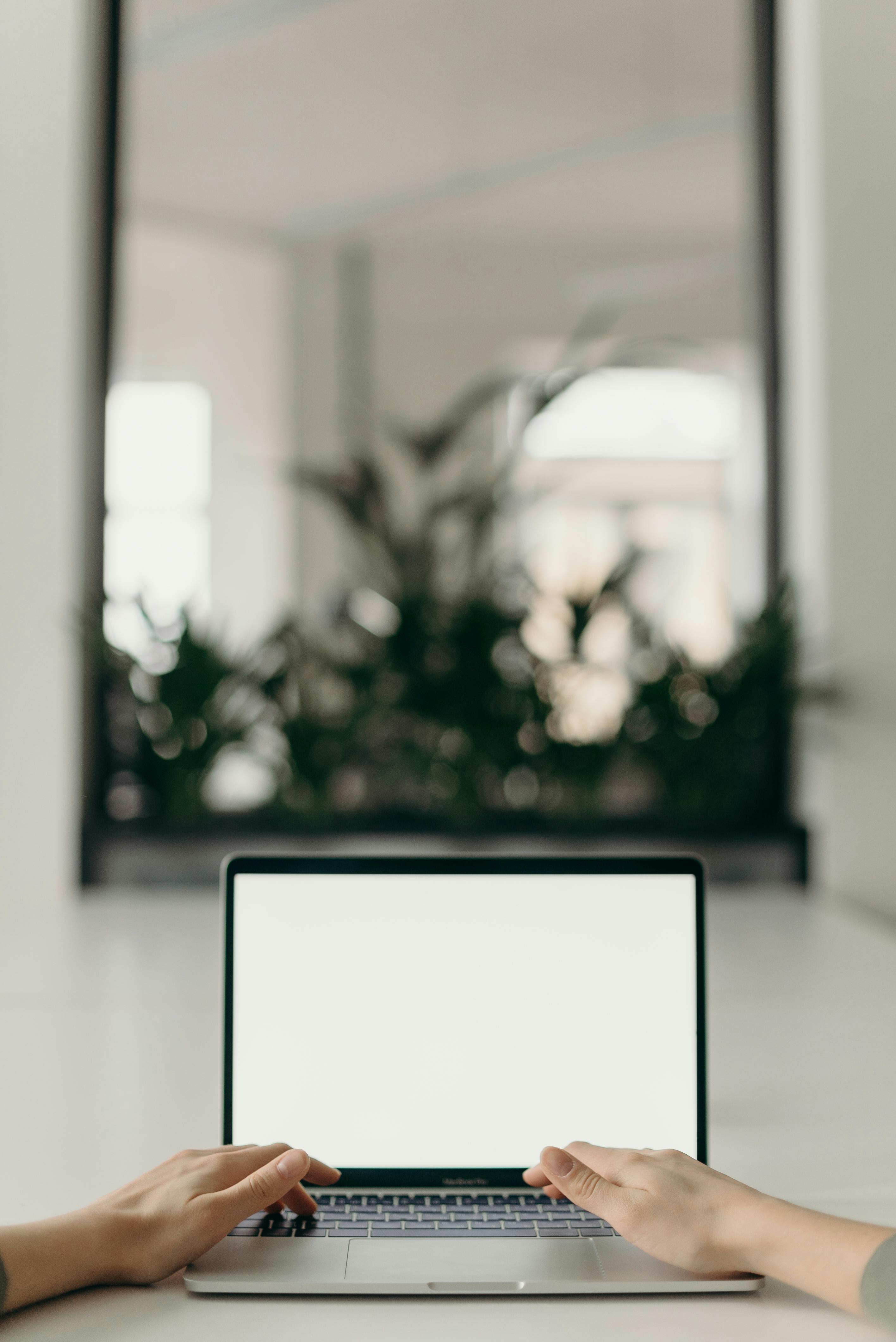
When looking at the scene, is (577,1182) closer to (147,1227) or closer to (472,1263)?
(472,1263)

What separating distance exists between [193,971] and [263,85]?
10.0 feet

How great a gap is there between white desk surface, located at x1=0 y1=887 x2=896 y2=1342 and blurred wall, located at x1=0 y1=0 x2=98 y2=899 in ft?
0.69

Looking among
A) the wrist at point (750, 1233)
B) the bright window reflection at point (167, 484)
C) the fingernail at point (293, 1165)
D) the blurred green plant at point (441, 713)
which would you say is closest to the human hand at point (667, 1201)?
the wrist at point (750, 1233)

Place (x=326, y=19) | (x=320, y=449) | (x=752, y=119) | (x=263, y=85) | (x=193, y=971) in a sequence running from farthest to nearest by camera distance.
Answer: (x=320, y=449) < (x=263, y=85) < (x=326, y=19) < (x=752, y=119) < (x=193, y=971)

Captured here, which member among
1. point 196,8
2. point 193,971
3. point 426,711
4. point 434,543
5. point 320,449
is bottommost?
point 193,971

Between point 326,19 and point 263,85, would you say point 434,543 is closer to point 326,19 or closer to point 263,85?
point 326,19

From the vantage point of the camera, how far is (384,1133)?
0.69 m

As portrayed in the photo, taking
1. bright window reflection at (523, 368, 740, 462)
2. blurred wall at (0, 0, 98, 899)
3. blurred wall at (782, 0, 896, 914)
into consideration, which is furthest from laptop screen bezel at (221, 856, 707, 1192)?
bright window reflection at (523, 368, 740, 462)

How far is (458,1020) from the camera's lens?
0.70m

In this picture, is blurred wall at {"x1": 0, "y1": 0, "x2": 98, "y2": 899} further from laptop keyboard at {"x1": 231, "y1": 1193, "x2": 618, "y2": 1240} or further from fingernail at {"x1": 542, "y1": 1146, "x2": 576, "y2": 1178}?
fingernail at {"x1": 542, "y1": 1146, "x2": 576, "y2": 1178}

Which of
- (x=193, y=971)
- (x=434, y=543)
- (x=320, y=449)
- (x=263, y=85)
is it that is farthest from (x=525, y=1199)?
Result: (x=320, y=449)

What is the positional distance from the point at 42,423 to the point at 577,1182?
1615 millimetres

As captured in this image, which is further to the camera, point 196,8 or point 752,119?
point 196,8

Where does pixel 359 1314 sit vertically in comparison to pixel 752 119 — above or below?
below
